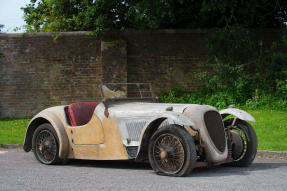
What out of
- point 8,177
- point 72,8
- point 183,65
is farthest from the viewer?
point 72,8

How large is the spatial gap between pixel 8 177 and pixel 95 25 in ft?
43.4

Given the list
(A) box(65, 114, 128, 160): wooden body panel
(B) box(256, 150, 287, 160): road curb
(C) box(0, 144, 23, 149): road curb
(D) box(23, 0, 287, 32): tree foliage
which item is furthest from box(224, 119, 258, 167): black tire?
(D) box(23, 0, 287, 32): tree foliage

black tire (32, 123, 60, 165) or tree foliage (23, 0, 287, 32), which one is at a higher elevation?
tree foliage (23, 0, 287, 32)

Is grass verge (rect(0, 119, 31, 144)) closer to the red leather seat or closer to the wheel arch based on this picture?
the wheel arch

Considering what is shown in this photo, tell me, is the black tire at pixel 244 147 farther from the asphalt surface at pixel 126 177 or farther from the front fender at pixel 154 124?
the front fender at pixel 154 124

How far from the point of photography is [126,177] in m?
6.88

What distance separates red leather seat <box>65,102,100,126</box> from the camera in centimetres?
853

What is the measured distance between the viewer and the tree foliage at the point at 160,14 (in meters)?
18.0

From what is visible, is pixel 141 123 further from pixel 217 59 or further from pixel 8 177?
pixel 217 59

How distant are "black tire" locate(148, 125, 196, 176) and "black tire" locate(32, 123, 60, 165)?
7.21 feet

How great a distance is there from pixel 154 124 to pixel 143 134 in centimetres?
26

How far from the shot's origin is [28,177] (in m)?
6.91

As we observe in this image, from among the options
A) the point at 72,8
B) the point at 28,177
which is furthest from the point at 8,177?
the point at 72,8

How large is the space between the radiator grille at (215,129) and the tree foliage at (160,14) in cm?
1042
